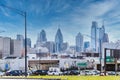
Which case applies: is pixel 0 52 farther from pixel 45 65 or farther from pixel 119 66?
pixel 119 66

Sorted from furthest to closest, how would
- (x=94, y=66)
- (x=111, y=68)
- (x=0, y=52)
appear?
(x=0, y=52) → (x=94, y=66) → (x=111, y=68)

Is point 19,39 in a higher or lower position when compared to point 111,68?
higher

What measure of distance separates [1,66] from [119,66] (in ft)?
114

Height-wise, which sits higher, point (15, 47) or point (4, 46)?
point (4, 46)

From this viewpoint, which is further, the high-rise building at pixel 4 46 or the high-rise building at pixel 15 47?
the high-rise building at pixel 15 47

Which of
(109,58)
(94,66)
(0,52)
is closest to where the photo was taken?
(109,58)

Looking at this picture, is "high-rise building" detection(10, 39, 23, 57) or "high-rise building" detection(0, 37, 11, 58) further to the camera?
"high-rise building" detection(10, 39, 23, 57)

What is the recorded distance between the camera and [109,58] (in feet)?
265

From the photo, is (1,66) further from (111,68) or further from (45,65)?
(111,68)

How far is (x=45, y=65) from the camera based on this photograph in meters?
104

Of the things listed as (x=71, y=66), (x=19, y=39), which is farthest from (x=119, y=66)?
(x=19, y=39)

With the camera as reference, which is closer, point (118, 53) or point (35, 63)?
point (118, 53)

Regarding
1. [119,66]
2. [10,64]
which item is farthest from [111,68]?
[10,64]

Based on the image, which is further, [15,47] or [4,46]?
[15,47]
